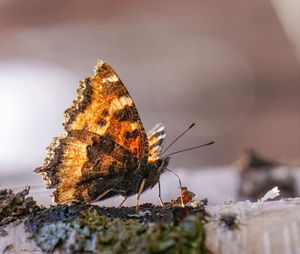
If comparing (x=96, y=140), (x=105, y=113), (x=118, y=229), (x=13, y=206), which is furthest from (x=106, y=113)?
(x=118, y=229)

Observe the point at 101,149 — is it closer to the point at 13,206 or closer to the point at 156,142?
the point at 156,142

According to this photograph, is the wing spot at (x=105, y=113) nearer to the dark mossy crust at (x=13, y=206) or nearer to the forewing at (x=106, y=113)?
the forewing at (x=106, y=113)

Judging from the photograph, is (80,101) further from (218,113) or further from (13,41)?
(13,41)

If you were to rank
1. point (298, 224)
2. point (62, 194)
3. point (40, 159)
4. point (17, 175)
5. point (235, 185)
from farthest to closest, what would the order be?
1. point (40, 159)
2. point (17, 175)
3. point (235, 185)
4. point (62, 194)
5. point (298, 224)

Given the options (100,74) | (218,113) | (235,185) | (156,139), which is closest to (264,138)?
(218,113)

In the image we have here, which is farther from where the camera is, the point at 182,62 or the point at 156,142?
the point at 182,62

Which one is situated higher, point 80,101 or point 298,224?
point 80,101
